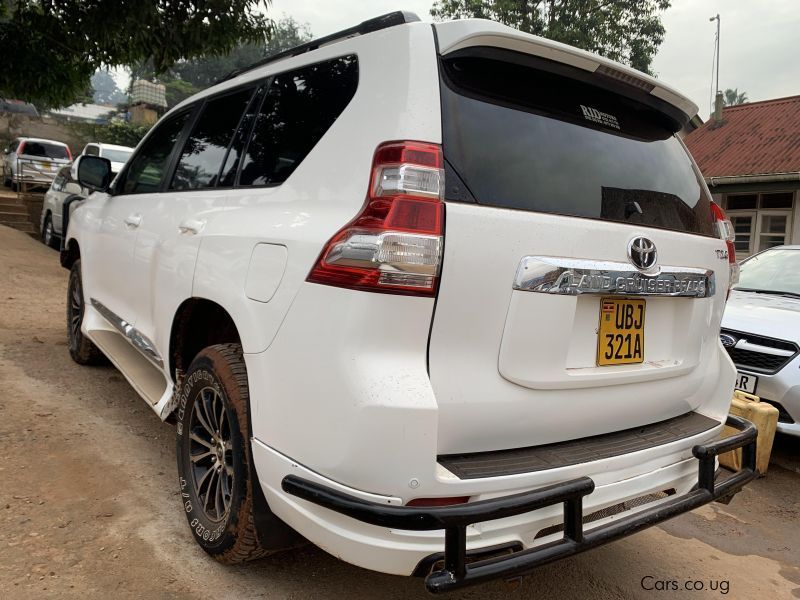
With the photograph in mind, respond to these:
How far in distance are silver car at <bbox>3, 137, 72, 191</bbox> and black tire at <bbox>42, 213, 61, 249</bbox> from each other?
4.24 m

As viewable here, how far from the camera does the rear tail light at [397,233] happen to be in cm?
172

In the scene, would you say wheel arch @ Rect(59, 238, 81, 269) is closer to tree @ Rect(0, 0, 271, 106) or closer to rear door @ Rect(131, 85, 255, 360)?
rear door @ Rect(131, 85, 255, 360)

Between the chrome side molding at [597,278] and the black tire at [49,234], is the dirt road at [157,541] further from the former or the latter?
the black tire at [49,234]

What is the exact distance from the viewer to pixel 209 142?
9.86 ft

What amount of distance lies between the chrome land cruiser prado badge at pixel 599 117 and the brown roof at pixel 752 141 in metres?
11.4

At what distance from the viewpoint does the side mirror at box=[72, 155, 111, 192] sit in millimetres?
4145

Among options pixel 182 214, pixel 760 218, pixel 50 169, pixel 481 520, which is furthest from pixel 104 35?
pixel 760 218

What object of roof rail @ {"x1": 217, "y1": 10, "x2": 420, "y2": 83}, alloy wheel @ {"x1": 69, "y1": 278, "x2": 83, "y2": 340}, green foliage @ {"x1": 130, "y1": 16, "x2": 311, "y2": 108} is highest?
green foliage @ {"x1": 130, "y1": 16, "x2": 311, "y2": 108}

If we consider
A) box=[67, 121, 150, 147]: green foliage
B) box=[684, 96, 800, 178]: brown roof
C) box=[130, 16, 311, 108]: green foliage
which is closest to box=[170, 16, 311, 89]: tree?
box=[130, 16, 311, 108]: green foliage

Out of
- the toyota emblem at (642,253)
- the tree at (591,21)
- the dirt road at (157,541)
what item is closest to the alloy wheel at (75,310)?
the dirt road at (157,541)

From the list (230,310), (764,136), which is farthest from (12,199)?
(764,136)

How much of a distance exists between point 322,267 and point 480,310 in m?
0.47

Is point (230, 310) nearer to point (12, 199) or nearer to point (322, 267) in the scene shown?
point (322, 267)

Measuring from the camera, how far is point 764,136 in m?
14.0
